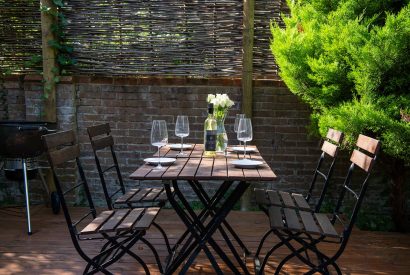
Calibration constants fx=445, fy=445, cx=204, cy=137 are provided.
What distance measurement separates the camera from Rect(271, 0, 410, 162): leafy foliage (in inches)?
125

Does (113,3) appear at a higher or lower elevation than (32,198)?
higher

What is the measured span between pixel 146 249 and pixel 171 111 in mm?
1630

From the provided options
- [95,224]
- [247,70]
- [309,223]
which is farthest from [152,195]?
[247,70]

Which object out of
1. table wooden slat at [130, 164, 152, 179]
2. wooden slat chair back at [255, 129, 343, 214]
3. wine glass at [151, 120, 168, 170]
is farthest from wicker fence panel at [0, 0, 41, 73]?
wooden slat chair back at [255, 129, 343, 214]

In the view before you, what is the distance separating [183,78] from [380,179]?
2298mm

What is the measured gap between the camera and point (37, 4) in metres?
4.66

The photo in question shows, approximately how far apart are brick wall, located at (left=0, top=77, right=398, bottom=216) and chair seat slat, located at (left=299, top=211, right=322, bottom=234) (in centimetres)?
174

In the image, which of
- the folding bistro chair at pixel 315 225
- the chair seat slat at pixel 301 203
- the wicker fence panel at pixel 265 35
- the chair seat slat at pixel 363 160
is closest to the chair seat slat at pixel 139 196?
the folding bistro chair at pixel 315 225

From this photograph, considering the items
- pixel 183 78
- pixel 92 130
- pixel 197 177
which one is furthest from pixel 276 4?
pixel 197 177

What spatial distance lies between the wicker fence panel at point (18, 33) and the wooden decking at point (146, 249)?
1.62 metres

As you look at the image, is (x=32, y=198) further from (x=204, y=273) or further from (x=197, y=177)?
(x=197, y=177)

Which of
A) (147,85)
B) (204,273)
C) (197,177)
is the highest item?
(147,85)

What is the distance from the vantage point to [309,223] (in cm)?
271

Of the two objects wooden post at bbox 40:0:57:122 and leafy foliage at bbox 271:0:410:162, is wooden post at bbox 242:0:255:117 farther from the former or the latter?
wooden post at bbox 40:0:57:122
